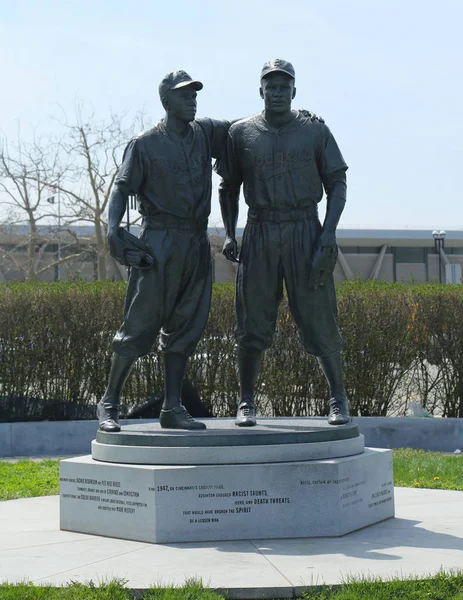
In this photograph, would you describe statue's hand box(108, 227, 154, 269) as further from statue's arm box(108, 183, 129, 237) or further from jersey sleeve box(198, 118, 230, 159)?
jersey sleeve box(198, 118, 230, 159)

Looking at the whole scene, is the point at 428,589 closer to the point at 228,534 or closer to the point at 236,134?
the point at 228,534

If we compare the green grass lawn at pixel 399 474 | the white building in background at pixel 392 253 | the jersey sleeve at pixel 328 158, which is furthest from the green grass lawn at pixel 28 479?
the white building in background at pixel 392 253

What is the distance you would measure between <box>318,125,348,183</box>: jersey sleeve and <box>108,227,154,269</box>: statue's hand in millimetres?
1400

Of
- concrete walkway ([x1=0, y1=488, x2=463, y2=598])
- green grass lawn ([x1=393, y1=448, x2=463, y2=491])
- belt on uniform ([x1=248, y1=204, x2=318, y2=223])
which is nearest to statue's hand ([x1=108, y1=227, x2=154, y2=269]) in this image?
belt on uniform ([x1=248, y1=204, x2=318, y2=223])

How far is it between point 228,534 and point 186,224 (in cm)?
215

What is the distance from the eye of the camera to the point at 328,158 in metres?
6.91

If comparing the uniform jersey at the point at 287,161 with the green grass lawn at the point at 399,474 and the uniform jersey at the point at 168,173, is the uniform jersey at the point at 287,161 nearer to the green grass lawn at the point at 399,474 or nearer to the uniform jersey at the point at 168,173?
the uniform jersey at the point at 168,173

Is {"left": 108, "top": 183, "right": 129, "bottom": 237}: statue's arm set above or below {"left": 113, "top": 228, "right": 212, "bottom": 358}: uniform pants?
above

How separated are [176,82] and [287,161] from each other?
95 cm

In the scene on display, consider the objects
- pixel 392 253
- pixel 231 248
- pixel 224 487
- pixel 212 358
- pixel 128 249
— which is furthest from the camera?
pixel 392 253

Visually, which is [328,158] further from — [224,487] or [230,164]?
[224,487]

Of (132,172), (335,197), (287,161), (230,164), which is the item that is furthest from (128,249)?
(335,197)

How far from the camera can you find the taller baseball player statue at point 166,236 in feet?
22.0

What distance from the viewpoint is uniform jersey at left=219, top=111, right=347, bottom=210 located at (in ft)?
22.5
